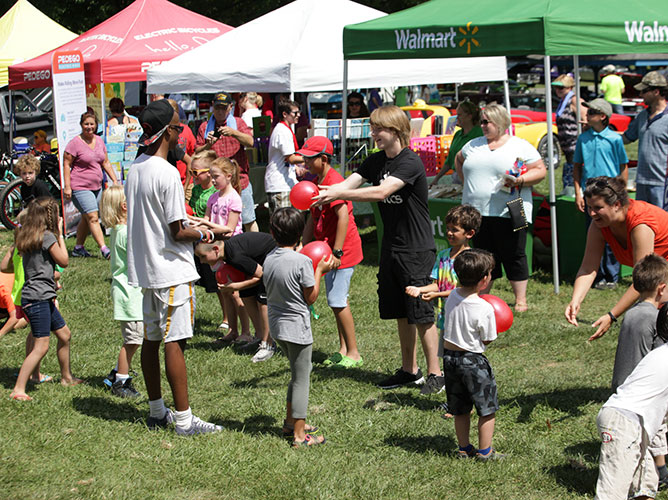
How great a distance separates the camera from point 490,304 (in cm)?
460

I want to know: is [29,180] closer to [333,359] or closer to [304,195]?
[333,359]

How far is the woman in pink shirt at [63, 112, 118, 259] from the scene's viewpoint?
428 inches

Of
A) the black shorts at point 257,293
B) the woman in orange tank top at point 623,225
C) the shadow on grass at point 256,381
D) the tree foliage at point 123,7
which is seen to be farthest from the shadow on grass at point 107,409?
the tree foliage at point 123,7

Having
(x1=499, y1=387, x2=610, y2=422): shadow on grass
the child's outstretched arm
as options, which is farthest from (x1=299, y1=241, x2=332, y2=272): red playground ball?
(x1=499, y1=387, x2=610, y2=422): shadow on grass

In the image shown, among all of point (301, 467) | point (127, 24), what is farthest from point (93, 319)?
point (127, 24)

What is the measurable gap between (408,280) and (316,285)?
1.04 m

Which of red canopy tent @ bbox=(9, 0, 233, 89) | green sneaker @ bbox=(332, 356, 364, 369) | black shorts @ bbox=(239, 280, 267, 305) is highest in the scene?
red canopy tent @ bbox=(9, 0, 233, 89)

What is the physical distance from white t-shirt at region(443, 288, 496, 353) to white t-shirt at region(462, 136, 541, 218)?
320 centimetres

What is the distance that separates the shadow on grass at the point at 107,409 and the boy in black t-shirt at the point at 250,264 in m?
1.09

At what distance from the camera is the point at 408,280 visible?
5605mm

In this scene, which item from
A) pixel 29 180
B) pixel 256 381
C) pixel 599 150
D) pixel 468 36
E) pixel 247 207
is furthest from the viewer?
pixel 29 180

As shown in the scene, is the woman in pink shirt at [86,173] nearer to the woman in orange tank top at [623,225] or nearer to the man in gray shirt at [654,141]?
the man in gray shirt at [654,141]

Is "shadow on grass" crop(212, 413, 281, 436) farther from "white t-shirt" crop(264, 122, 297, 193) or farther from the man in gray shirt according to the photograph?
"white t-shirt" crop(264, 122, 297, 193)

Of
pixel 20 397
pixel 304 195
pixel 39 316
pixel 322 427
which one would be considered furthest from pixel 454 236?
pixel 20 397
